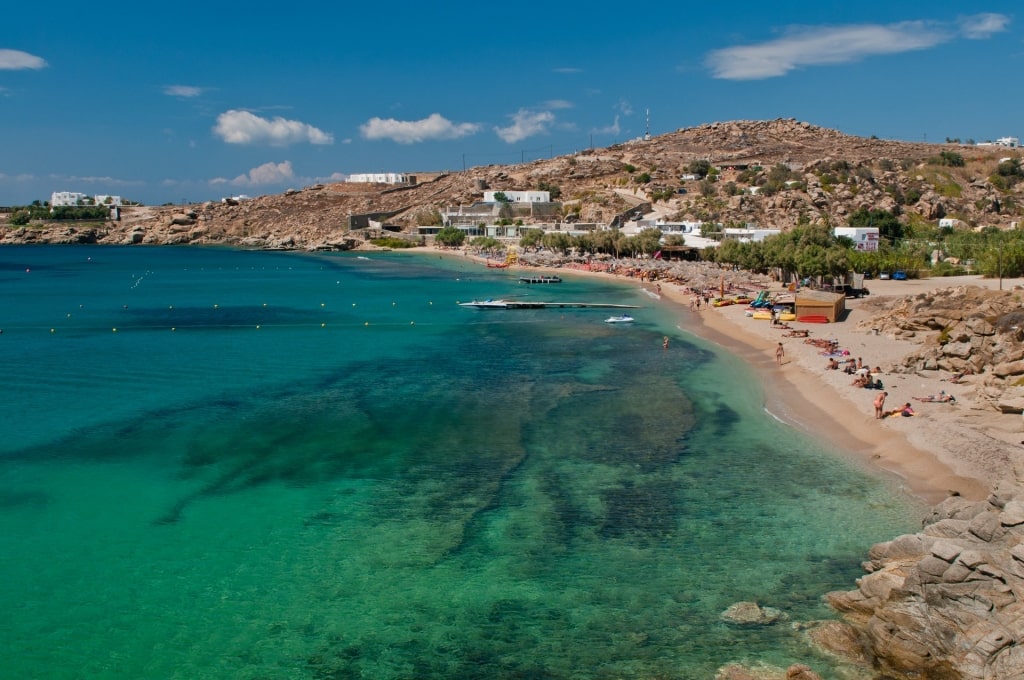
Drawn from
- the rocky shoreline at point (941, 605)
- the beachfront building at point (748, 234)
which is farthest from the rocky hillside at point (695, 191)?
the rocky shoreline at point (941, 605)

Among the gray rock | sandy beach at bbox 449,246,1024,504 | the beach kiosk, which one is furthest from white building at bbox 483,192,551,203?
the gray rock

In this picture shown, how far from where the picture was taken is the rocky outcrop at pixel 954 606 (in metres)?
12.5

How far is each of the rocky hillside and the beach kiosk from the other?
5317 cm

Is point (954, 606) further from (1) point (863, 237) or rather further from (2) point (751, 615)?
(1) point (863, 237)

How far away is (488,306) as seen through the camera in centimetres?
6250

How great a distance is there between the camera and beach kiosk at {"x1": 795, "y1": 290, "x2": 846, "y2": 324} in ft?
148

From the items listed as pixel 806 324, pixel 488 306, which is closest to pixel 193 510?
pixel 806 324

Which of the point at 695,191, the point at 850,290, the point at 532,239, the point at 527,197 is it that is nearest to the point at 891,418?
the point at 850,290

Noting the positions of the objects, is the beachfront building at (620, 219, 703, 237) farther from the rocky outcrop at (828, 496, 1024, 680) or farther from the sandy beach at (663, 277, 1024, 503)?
the rocky outcrop at (828, 496, 1024, 680)

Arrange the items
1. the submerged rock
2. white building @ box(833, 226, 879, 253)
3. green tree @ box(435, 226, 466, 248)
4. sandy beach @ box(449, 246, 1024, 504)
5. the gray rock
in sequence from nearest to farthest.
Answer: the gray rock, the submerged rock, sandy beach @ box(449, 246, 1024, 504), white building @ box(833, 226, 879, 253), green tree @ box(435, 226, 466, 248)

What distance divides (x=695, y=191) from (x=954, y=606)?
121m

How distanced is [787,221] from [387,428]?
83930 mm

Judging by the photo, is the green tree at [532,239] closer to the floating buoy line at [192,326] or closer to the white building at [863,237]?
the white building at [863,237]

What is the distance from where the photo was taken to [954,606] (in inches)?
523
